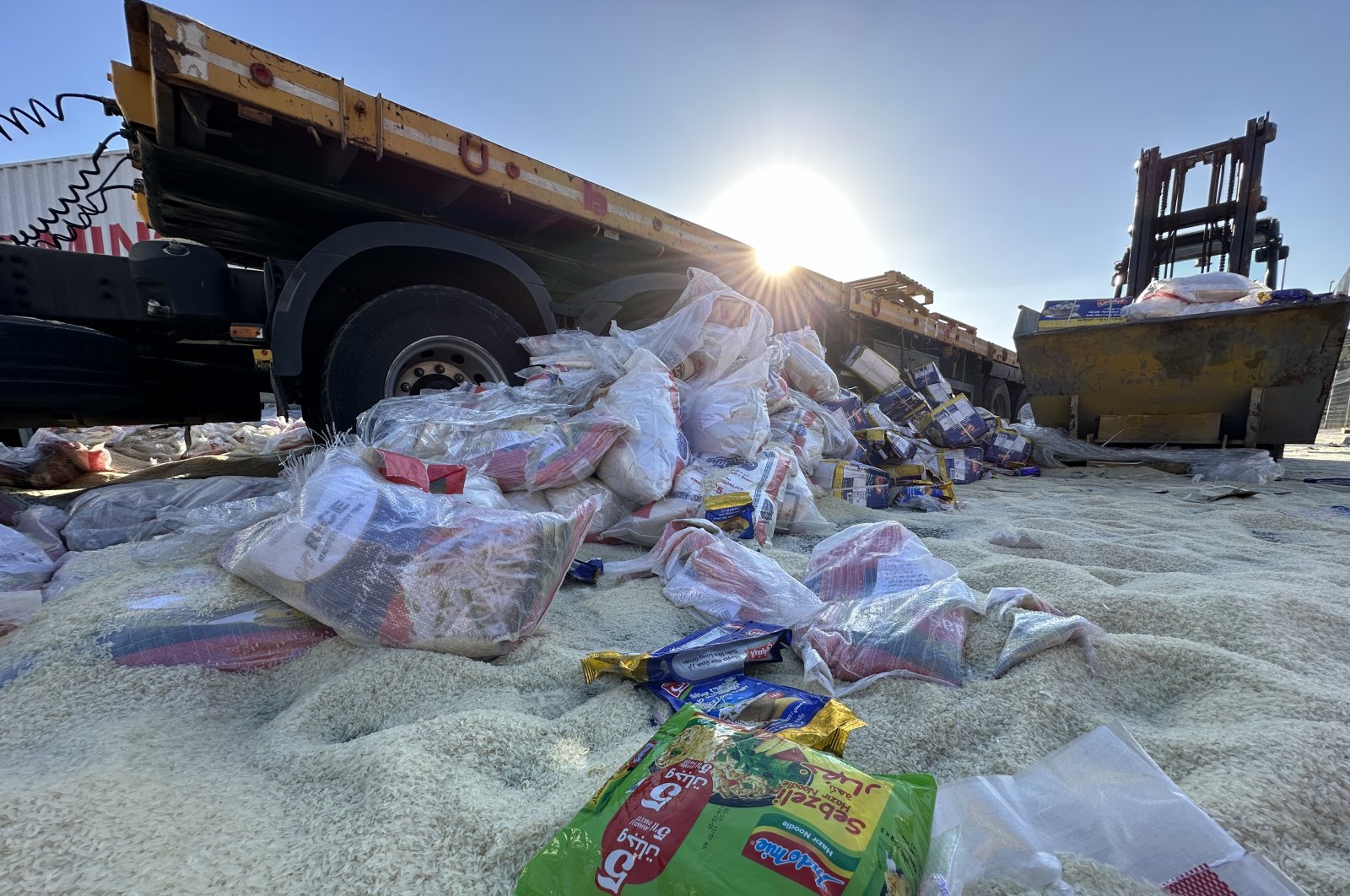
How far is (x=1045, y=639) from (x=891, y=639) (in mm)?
267

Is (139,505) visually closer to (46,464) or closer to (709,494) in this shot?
(709,494)

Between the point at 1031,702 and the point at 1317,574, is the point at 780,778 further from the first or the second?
the point at 1317,574

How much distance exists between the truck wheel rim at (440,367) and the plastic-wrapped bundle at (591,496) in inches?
35.8

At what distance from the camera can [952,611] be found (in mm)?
1133

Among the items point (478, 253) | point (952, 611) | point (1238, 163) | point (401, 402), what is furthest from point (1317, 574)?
point (1238, 163)

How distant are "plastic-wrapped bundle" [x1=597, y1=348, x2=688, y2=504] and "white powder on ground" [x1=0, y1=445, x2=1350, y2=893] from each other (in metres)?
0.68

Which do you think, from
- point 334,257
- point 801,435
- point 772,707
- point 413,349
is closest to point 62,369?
point 334,257

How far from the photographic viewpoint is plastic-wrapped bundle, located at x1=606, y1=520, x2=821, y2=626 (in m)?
1.33

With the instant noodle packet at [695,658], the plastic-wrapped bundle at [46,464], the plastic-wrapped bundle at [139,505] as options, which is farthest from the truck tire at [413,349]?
the plastic-wrapped bundle at [46,464]

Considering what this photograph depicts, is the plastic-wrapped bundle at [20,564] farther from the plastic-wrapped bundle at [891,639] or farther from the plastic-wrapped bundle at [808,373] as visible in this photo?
the plastic-wrapped bundle at [808,373]

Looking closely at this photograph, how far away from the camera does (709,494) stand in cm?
206

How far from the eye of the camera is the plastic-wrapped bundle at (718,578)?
4.37 ft

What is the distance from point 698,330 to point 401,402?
1.46 meters

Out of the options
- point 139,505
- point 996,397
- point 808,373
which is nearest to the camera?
point 139,505
